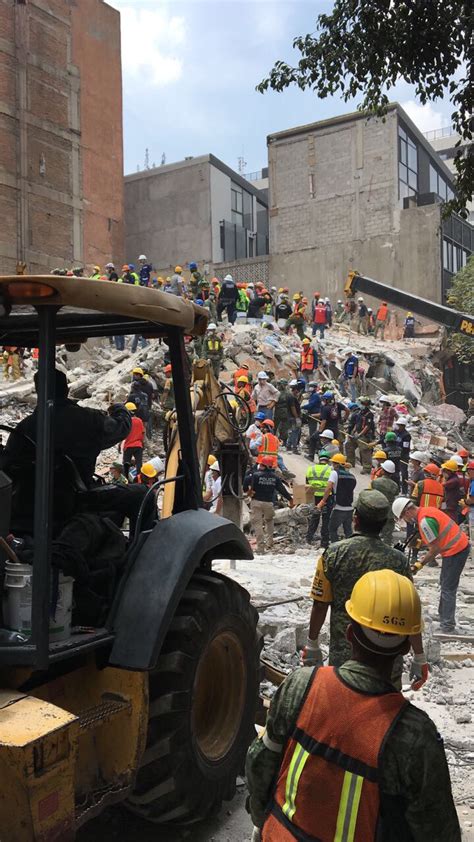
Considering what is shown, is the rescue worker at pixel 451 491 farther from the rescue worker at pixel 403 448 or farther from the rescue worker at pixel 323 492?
the rescue worker at pixel 403 448

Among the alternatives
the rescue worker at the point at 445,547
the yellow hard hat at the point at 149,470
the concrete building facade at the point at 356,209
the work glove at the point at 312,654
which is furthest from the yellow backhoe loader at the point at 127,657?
the concrete building facade at the point at 356,209

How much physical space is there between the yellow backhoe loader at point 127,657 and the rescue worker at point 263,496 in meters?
8.31

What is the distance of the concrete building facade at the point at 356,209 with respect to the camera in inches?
1517

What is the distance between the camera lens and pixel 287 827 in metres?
2.10

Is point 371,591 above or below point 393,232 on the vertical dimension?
below

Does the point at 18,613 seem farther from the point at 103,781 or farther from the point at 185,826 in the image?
the point at 185,826

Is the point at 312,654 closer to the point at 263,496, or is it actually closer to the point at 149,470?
the point at 149,470

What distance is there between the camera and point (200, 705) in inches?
154

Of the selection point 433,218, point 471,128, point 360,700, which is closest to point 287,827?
point 360,700

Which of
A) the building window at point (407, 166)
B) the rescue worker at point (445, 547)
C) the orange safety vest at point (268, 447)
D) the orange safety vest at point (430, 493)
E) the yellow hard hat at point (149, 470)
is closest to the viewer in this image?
the rescue worker at point (445, 547)

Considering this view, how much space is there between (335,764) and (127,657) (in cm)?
150

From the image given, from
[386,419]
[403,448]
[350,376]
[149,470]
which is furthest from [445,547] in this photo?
[350,376]

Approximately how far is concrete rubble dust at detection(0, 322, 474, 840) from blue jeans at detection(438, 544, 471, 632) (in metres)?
0.22

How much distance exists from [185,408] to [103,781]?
5.88ft
